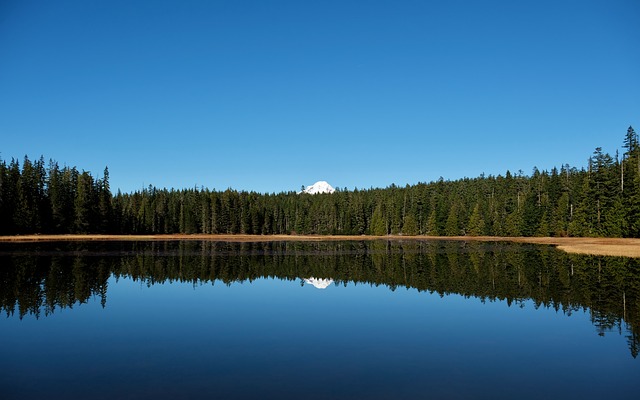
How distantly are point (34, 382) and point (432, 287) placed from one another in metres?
25.3

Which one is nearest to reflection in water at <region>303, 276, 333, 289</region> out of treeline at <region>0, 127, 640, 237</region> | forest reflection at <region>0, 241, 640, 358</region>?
forest reflection at <region>0, 241, 640, 358</region>

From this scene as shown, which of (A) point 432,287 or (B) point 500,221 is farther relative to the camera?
(B) point 500,221

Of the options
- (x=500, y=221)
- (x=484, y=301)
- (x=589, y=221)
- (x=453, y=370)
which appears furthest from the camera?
(x=500, y=221)

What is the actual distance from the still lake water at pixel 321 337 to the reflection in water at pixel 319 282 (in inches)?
6.3

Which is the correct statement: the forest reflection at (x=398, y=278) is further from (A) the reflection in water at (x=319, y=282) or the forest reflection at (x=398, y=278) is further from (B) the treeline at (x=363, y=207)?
A: (B) the treeline at (x=363, y=207)

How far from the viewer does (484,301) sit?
89.1 ft

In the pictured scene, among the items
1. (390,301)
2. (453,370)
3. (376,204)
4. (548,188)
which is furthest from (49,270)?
(376,204)

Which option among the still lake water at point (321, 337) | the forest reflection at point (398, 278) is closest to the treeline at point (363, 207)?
the forest reflection at point (398, 278)

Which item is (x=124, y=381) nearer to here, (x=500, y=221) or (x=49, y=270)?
(x=49, y=270)

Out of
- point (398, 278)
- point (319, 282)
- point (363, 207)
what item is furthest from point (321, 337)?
point (363, 207)

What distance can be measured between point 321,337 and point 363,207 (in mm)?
142044

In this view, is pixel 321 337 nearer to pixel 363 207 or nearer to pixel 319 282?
pixel 319 282

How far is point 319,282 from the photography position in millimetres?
36344

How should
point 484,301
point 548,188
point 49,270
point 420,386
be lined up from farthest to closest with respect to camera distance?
point 548,188 < point 49,270 < point 484,301 < point 420,386
